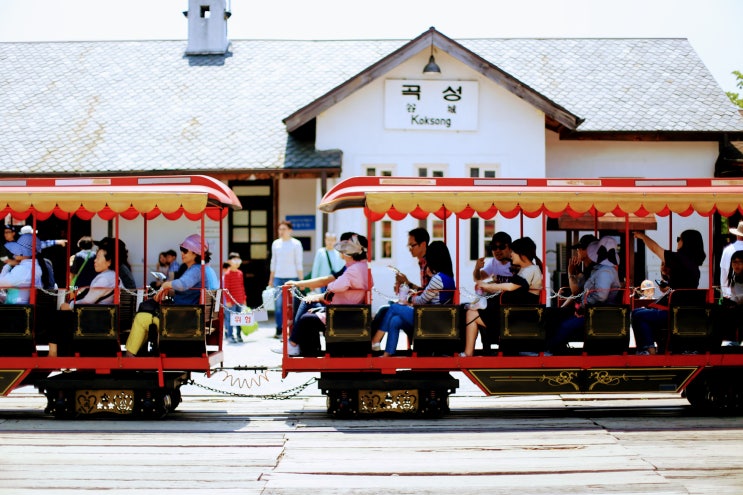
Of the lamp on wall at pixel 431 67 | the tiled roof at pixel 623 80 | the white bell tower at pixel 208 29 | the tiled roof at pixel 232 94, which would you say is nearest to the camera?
the lamp on wall at pixel 431 67

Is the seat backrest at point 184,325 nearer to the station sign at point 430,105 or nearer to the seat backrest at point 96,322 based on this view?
the seat backrest at point 96,322

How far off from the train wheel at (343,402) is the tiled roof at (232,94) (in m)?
10.3

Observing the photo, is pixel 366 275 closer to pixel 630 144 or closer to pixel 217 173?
pixel 217 173

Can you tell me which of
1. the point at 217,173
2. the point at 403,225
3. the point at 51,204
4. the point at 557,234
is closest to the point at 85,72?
the point at 217,173

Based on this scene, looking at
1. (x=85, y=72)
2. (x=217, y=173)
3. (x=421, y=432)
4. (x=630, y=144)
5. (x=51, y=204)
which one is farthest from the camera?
(x=85, y=72)

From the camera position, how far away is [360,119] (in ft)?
67.9

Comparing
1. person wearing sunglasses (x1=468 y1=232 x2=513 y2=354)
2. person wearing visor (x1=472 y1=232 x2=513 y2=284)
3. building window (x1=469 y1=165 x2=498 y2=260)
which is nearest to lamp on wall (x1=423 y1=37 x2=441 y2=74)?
building window (x1=469 y1=165 x2=498 y2=260)

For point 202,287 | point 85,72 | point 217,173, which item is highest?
point 85,72

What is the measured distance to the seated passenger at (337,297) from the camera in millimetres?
10070

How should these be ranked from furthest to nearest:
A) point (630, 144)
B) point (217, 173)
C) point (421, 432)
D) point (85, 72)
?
1. point (85, 72)
2. point (630, 144)
3. point (217, 173)
4. point (421, 432)

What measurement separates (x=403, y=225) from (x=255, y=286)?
3.82 metres

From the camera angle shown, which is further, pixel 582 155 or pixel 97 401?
pixel 582 155

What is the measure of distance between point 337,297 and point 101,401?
2687 mm

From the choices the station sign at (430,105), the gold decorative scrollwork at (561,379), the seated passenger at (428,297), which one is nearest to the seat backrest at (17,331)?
the seated passenger at (428,297)
